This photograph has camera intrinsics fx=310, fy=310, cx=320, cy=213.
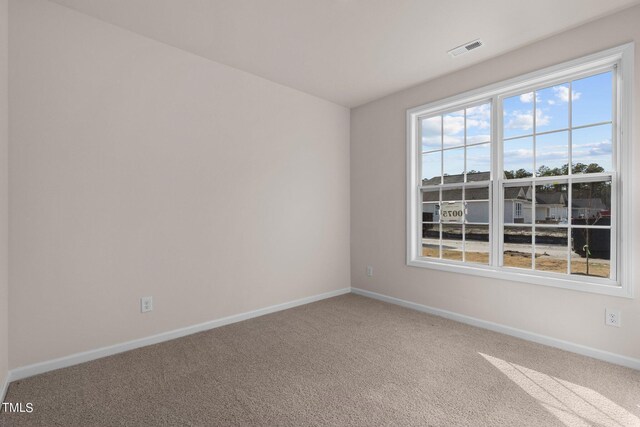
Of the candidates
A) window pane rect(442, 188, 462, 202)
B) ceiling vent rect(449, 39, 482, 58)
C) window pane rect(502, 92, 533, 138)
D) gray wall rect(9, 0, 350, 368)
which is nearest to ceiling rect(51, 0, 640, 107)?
ceiling vent rect(449, 39, 482, 58)

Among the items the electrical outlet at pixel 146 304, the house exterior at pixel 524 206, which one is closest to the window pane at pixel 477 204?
the house exterior at pixel 524 206

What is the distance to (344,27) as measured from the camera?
260 cm

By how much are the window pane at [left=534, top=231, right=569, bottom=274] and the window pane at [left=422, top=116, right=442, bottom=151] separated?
143cm

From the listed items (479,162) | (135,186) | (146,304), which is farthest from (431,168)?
(146,304)

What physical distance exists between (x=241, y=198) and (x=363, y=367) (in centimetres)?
204

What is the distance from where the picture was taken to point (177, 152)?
289 cm

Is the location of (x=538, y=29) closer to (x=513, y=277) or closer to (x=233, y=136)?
(x=513, y=277)

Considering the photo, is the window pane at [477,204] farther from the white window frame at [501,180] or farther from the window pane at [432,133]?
the window pane at [432,133]

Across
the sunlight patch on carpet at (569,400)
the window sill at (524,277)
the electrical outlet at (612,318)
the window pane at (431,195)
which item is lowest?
the sunlight patch on carpet at (569,400)

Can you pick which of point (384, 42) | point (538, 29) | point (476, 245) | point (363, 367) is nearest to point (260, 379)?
point (363, 367)

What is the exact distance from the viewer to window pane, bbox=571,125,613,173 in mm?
2566

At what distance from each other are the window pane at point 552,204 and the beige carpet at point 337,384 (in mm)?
1135

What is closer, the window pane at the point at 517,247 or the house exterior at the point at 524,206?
the house exterior at the point at 524,206

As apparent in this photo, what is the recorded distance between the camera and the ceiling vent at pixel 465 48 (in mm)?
2794
